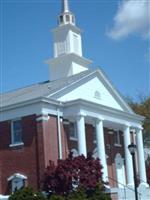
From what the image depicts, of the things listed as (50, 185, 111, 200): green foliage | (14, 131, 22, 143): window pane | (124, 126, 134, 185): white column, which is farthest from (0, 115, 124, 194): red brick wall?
(124, 126, 134, 185): white column

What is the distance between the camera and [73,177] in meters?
26.8

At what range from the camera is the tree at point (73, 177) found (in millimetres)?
26266

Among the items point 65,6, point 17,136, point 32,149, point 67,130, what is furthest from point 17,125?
point 65,6

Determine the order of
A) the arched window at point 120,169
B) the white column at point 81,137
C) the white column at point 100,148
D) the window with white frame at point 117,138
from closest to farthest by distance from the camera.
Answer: the white column at point 81,137
the white column at point 100,148
the arched window at point 120,169
the window with white frame at point 117,138

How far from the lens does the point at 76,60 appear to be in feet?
135

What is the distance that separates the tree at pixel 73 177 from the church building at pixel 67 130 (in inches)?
76.0

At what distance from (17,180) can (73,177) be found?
5.23 m

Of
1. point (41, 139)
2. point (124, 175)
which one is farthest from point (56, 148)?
point (124, 175)

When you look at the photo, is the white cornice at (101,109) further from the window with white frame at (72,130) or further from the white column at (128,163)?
the window with white frame at (72,130)

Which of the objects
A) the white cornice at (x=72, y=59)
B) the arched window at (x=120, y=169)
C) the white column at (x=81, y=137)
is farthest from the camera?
the white cornice at (x=72, y=59)

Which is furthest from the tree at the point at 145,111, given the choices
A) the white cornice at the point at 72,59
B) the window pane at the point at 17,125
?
the window pane at the point at 17,125

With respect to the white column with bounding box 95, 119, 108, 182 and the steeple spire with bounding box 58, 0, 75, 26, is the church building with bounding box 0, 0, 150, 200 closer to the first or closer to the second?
the white column with bounding box 95, 119, 108, 182

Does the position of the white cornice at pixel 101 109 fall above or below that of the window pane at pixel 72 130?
above

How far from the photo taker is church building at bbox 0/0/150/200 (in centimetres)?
3002
